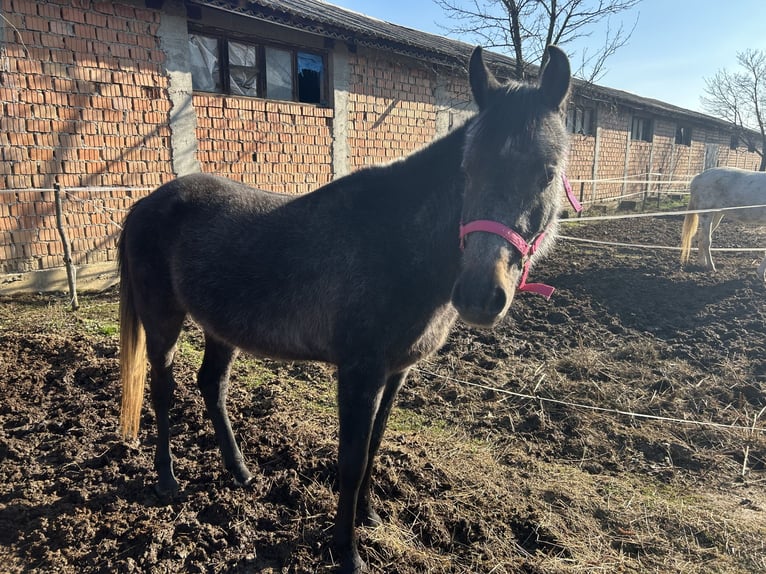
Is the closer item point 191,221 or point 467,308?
point 467,308

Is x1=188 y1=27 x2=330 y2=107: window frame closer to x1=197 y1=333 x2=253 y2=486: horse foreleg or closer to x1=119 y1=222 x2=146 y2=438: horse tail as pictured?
x1=119 y1=222 x2=146 y2=438: horse tail

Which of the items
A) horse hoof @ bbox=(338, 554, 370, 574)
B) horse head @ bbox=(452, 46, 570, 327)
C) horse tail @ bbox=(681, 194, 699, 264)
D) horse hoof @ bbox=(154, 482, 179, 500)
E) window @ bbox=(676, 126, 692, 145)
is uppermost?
window @ bbox=(676, 126, 692, 145)

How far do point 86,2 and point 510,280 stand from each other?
23.1 ft

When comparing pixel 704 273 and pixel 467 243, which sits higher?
pixel 467 243

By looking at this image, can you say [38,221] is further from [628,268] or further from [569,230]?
[569,230]

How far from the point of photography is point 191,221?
8.14ft

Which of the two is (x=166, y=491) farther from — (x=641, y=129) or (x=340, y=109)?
(x=641, y=129)

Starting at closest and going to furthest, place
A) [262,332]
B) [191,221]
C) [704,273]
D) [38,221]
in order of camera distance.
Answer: [262,332], [191,221], [38,221], [704,273]

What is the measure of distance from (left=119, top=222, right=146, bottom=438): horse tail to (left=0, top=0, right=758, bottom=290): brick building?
290cm

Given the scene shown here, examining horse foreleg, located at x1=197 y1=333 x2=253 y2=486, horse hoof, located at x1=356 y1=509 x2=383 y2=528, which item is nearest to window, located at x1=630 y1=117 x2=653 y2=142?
horse foreleg, located at x1=197 y1=333 x2=253 y2=486

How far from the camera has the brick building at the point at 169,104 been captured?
568cm

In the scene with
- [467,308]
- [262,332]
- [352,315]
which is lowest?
[262,332]

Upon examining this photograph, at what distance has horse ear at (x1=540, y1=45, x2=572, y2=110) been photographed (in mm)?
1760

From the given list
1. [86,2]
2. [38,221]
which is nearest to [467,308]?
[38,221]
